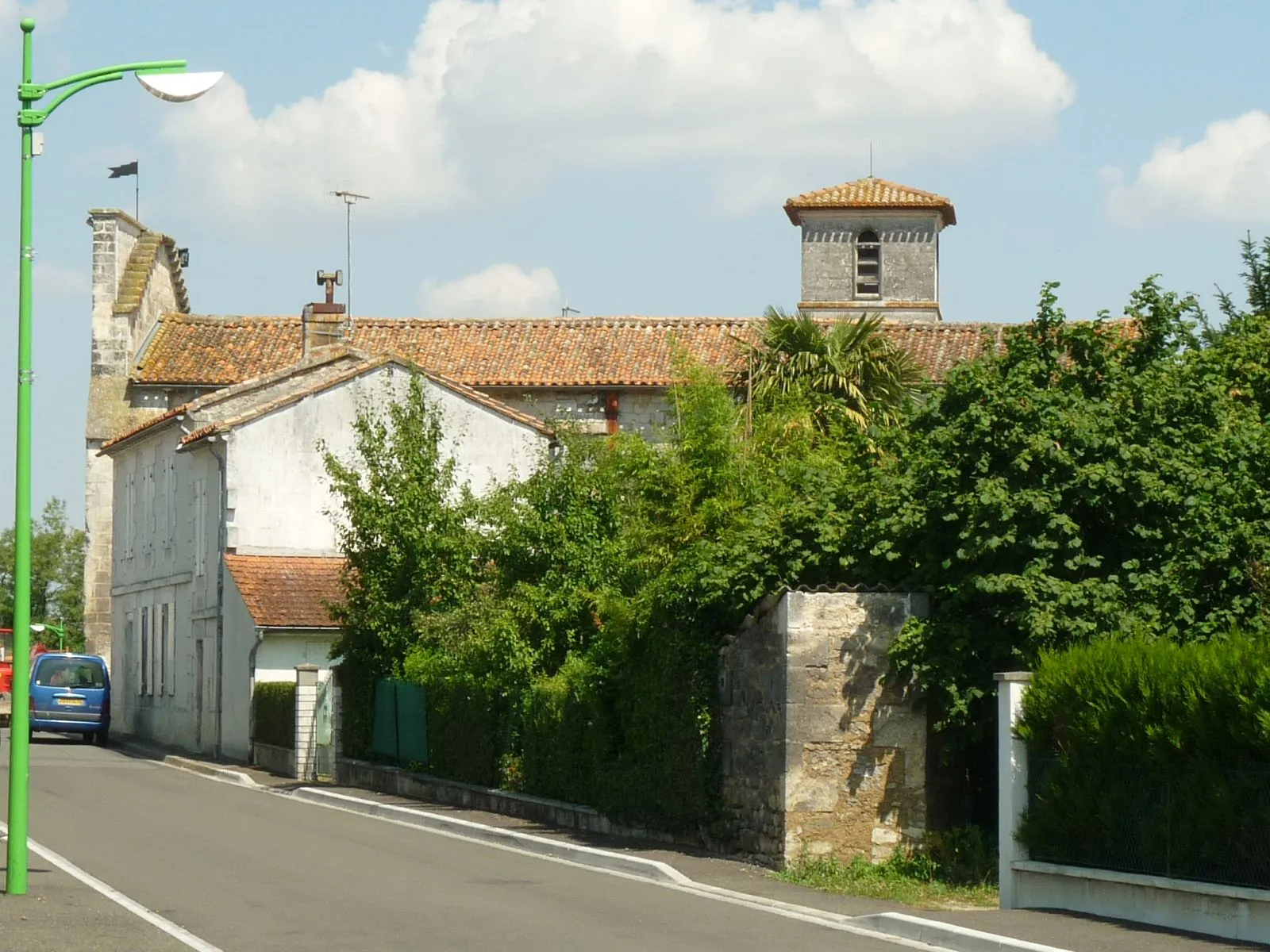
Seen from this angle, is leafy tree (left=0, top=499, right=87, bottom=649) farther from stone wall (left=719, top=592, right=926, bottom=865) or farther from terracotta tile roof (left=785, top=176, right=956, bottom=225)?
stone wall (left=719, top=592, right=926, bottom=865)

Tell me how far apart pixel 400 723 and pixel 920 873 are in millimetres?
13164

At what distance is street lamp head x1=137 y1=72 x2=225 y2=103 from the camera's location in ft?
43.8

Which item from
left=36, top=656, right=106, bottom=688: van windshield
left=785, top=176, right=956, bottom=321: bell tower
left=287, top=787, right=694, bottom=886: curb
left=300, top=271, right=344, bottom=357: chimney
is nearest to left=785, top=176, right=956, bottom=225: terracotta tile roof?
left=785, top=176, right=956, bottom=321: bell tower

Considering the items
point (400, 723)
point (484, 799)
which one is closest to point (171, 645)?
point (400, 723)

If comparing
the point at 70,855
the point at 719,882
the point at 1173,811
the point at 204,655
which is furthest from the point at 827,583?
the point at 204,655

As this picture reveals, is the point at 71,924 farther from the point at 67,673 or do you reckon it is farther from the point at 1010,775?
the point at 67,673

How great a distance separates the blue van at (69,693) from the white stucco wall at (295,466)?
526cm

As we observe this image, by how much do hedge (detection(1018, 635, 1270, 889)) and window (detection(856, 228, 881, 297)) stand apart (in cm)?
5195

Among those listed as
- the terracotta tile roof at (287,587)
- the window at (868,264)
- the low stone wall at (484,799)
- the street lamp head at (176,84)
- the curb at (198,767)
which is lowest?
the curb at (198,767)

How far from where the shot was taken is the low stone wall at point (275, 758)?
30.7 meters

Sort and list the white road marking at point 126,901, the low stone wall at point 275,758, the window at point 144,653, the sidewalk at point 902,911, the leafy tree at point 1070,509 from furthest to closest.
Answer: the window at point 144,653 < the low stone wall at point 275,758 < the leafy tree at point 1070,509 < the sidewalk at point 902,911 < the white road marking at point 126,901

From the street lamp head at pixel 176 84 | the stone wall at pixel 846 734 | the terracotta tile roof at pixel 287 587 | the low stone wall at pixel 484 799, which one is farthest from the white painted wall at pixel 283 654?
the street lamp head at pixel 176 84

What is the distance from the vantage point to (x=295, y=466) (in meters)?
36.8

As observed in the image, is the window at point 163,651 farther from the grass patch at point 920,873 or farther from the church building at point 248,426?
the grass patch at point 920,873
